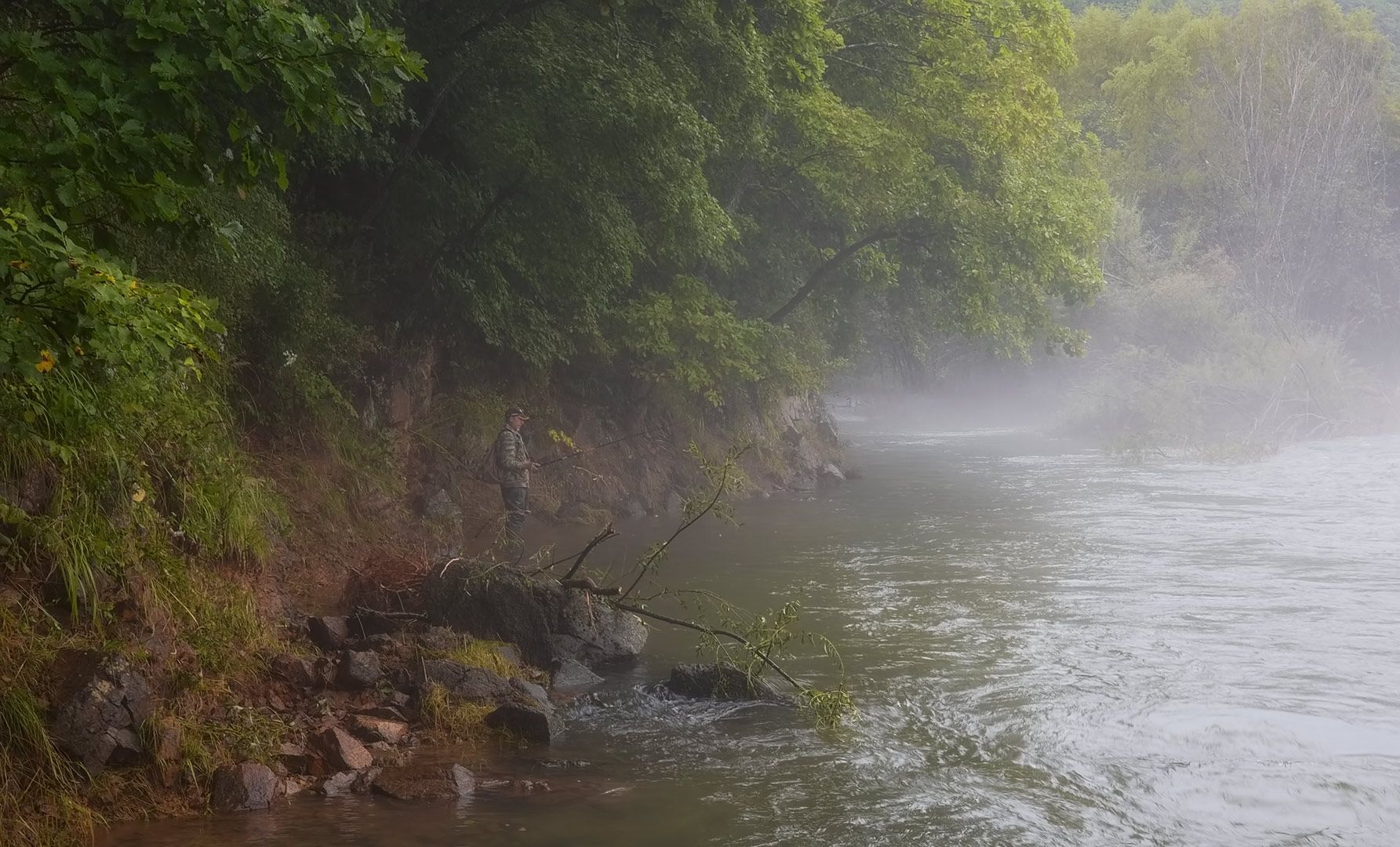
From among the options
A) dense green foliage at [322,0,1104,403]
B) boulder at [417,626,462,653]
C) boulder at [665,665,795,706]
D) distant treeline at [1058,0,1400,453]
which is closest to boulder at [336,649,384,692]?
boulder at [417,626,462,653]

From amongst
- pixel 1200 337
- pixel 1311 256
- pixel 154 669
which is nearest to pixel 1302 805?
pixel 154 669

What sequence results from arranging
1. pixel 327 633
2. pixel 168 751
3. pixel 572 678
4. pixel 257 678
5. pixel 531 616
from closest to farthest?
pixel 168 751 → pixel 257 678 → pixel 327 633 → pixel 572 678 → pixel 531 616

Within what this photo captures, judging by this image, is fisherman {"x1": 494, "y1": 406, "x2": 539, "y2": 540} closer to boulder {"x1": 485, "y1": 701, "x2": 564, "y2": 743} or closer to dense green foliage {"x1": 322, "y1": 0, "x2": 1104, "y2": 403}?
dense green foliage {"x1": 322, "y1": 0, "x2": 1104, "y2": 403}

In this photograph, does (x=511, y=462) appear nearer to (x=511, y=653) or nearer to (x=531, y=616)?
(x=531, y=616)

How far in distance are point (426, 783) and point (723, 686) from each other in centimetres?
275

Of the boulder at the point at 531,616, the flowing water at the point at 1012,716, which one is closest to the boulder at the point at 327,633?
the boulder at the point at 531,616

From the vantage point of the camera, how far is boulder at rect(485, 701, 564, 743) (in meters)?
7.79

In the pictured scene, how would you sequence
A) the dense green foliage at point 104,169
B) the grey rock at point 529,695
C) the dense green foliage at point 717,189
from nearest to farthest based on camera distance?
the dense green foliage at point 104,169
the grey rock at point 529,695
the dense green foliage at point 717,189

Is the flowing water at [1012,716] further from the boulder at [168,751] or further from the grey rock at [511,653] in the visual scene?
the grey rock at [511,653]

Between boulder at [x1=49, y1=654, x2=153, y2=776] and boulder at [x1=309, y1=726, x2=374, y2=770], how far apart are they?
1.03 m

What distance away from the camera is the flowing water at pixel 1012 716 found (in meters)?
6.42

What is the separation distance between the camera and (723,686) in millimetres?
8797

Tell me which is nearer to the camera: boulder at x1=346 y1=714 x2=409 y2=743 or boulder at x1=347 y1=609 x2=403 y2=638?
boulder at x1=346 y1=714 x2=409 y2=743

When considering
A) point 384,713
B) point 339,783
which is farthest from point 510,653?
point 339,783
